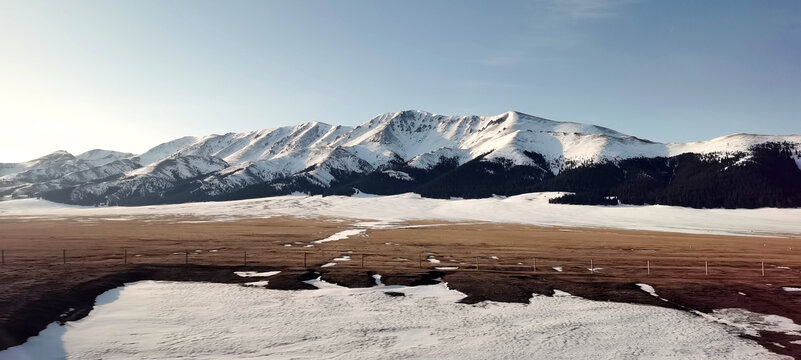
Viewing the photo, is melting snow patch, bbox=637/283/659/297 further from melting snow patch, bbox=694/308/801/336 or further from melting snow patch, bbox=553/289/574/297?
melting snow patch, bbox=553/289/574/297

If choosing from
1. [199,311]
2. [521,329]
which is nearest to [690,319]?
[521,329]

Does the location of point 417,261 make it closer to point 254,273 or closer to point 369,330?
point 254,273

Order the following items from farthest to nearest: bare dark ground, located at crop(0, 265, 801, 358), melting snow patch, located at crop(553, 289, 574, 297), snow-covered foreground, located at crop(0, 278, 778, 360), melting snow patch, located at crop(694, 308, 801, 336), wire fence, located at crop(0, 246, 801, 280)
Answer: wire fence, located at crop(0, 246, 801, 280), melting snow patch, located at crop(553, 289, 574, 297), melting snow patch, located at crop(694, 308, 801, 336), bare dark ground, located at crop(0, 265, 801, 358), snow-covered foreground, located at crop(0, 278, 778, 360)

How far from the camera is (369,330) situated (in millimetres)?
31172

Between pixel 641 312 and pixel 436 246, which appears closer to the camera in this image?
pixel 641 312

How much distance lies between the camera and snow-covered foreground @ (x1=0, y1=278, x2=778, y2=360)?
2686cm

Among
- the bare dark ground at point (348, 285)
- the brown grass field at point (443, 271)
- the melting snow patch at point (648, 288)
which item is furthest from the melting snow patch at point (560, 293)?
the melting snow patch at point (648, 288)

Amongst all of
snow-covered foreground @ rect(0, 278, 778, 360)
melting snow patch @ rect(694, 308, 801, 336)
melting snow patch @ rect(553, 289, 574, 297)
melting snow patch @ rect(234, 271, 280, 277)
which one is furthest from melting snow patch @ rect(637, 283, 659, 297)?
melting snow patch @ rect(234, 271, 280, 277)

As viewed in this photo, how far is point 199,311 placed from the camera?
35.1m

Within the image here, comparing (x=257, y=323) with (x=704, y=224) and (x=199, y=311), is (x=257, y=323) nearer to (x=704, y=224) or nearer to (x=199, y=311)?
(x=199, y=311)

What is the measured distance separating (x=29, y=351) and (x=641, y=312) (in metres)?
44.3

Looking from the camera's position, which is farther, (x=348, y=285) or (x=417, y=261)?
(x=417, y=261)

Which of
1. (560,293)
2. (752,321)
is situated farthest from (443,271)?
(752,321)

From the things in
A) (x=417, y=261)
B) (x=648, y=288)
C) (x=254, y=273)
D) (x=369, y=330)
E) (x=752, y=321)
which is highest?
(x=254, y=273)
